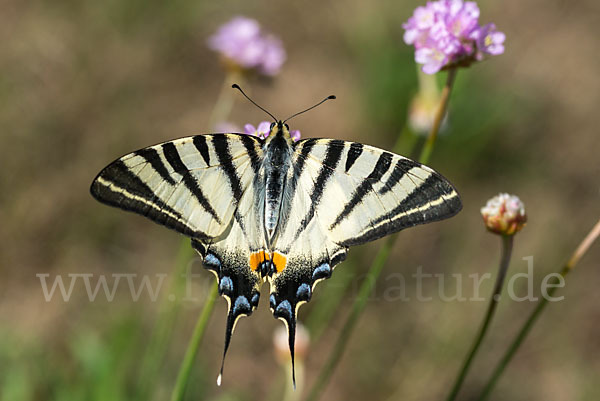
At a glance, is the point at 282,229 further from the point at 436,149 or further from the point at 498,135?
the point at 498,135

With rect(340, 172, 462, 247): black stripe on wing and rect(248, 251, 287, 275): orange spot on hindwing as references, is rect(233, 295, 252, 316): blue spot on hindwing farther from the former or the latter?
rect(340, 172, 462, 247): black stripe on wing

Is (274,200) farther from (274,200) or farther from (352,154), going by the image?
(352,154)

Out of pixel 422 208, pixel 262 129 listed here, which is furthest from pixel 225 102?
pixel 422 208

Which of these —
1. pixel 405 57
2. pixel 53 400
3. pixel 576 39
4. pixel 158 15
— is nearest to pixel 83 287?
pixel 53 400

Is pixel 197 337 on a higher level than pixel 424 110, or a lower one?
lower

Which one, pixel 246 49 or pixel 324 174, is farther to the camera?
pixel 246 49

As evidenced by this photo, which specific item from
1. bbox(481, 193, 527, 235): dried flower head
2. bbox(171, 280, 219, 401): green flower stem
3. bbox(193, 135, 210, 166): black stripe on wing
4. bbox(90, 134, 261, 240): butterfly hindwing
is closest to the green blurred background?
bbox(171, 280, 219, 401): green flower stem

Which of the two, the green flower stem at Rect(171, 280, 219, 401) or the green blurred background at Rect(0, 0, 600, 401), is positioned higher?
the green blurred background at Rect(0, 0, 600, 401)
